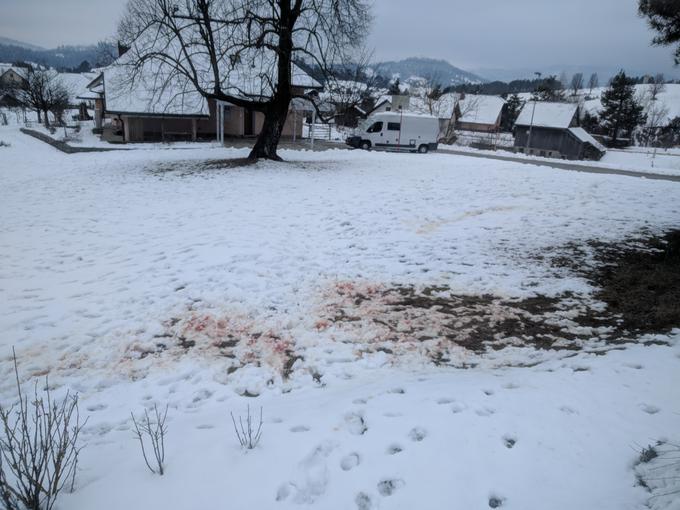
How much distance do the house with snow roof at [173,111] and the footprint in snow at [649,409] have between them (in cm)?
2459

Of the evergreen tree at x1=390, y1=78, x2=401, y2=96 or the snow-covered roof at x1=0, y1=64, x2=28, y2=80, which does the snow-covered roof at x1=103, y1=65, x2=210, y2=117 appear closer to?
the snow-covered roof at x1=0, y1=64, x2=28, y2=80

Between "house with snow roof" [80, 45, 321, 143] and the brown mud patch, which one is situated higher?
"house with snow roof" [80, 45, 321, 143]

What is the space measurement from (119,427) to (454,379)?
3.20 metres

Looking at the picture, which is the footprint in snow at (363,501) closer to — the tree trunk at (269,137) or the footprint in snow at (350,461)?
the footprint in snow at (350,461)

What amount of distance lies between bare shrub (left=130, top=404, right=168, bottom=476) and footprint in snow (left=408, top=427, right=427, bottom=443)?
1865mm

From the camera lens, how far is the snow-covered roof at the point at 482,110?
2719 inches

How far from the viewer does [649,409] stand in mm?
3475

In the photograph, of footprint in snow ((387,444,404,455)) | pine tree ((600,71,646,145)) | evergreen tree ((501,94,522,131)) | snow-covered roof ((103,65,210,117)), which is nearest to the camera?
footprint in snow ((387,444,404,455))

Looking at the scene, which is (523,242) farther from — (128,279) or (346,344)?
(128,279)

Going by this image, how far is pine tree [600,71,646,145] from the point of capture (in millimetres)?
50719

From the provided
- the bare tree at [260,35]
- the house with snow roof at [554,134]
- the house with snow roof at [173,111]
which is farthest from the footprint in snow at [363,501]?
the house with snow roof at [554,134]

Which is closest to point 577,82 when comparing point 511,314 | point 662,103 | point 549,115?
point 662,103

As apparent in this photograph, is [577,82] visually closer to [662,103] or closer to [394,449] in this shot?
[662,103]

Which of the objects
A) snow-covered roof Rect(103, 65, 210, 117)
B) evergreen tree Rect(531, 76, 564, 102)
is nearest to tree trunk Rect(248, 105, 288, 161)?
snow-covered roof Rect(103, 65, 210, 117)
